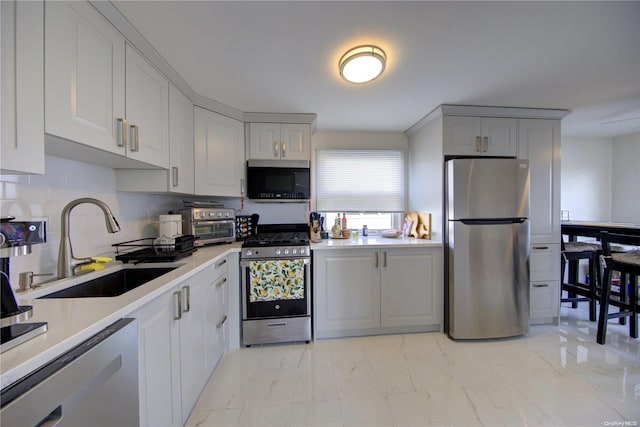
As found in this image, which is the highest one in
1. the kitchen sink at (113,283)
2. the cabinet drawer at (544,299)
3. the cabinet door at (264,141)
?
the cabinet door at (264,141)

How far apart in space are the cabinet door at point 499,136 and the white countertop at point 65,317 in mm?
2773

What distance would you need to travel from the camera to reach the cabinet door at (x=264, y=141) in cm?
242

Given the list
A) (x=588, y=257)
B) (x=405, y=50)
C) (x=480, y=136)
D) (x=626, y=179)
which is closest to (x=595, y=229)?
(x=588, y=257)

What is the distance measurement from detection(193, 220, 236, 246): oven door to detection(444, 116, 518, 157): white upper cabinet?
2215mm

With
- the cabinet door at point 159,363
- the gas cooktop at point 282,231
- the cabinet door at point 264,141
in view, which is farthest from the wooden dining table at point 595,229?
the cabinet door at point 159,363

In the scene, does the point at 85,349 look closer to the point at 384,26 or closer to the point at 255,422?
the point at 255,422

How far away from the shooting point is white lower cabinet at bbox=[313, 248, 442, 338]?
2227 millimetres

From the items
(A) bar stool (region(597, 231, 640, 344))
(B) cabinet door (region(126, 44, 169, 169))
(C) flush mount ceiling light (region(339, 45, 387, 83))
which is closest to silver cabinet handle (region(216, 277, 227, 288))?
(B) cabinet door (region(126, 44, 169, 169))

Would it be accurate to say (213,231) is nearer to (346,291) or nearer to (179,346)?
(179,346)

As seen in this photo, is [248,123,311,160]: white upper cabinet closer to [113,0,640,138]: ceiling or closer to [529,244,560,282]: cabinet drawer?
[113,0,640,138]: ceiling

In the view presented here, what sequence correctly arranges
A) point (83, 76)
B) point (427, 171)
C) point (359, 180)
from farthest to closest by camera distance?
1. point (359, 180)
2. point (427, 171)
3. point (83, 76)

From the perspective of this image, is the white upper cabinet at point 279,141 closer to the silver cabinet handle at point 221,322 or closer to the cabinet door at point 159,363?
the silver cabinet handle at point 221,322

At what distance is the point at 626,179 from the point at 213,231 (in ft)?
17.1

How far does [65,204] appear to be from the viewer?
4.18ft
